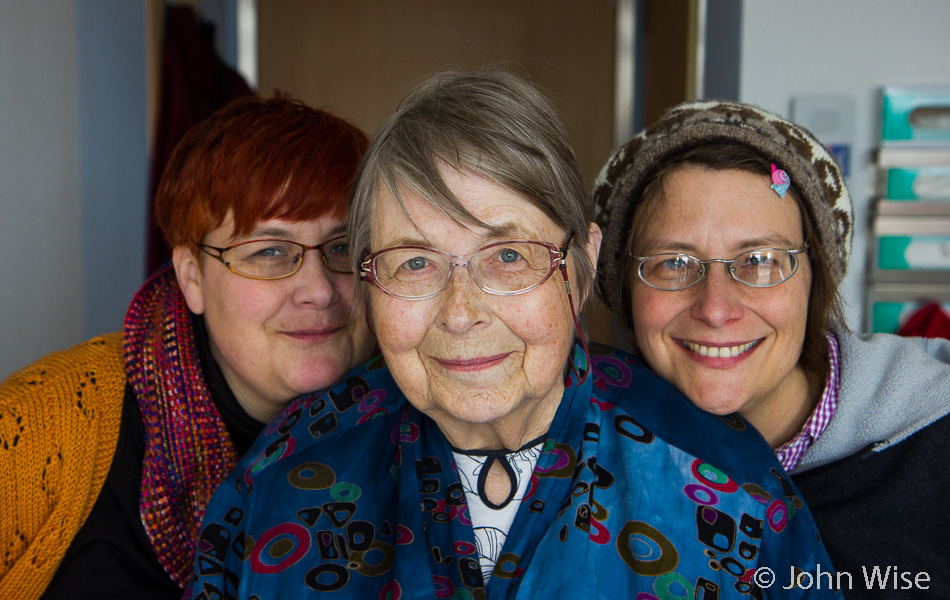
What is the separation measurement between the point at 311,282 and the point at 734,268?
0.87 m

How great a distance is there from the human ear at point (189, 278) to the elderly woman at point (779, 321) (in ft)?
3.15

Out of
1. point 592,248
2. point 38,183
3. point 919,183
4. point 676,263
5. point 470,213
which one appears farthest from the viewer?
point 919,183

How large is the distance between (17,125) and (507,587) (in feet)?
6.58

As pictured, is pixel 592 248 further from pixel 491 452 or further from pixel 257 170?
pixel 257 170

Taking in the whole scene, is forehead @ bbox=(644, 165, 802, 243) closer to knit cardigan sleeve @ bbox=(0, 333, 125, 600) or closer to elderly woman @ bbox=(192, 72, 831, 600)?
elderly woman @ bbox=(192, 72, 831, 600)

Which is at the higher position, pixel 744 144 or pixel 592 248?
pixel 744 144

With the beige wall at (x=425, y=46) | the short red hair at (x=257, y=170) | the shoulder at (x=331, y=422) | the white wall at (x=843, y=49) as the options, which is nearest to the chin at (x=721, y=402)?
the shoulder at (x=331, y=422)

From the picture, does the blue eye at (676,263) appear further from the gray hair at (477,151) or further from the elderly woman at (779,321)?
the gray hair at (477,151)

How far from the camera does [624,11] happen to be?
403 centimetres

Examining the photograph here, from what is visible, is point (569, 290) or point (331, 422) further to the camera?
point (331, 422)

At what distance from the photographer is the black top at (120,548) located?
1.53m

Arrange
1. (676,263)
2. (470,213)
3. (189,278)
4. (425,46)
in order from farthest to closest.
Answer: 1. (425,46)
2. (189,278)
3. (676,263)
4. (470,213)

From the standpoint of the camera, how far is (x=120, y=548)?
1.57 m

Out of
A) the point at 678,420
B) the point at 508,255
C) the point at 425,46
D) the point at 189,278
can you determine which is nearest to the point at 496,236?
the point at 508,255
